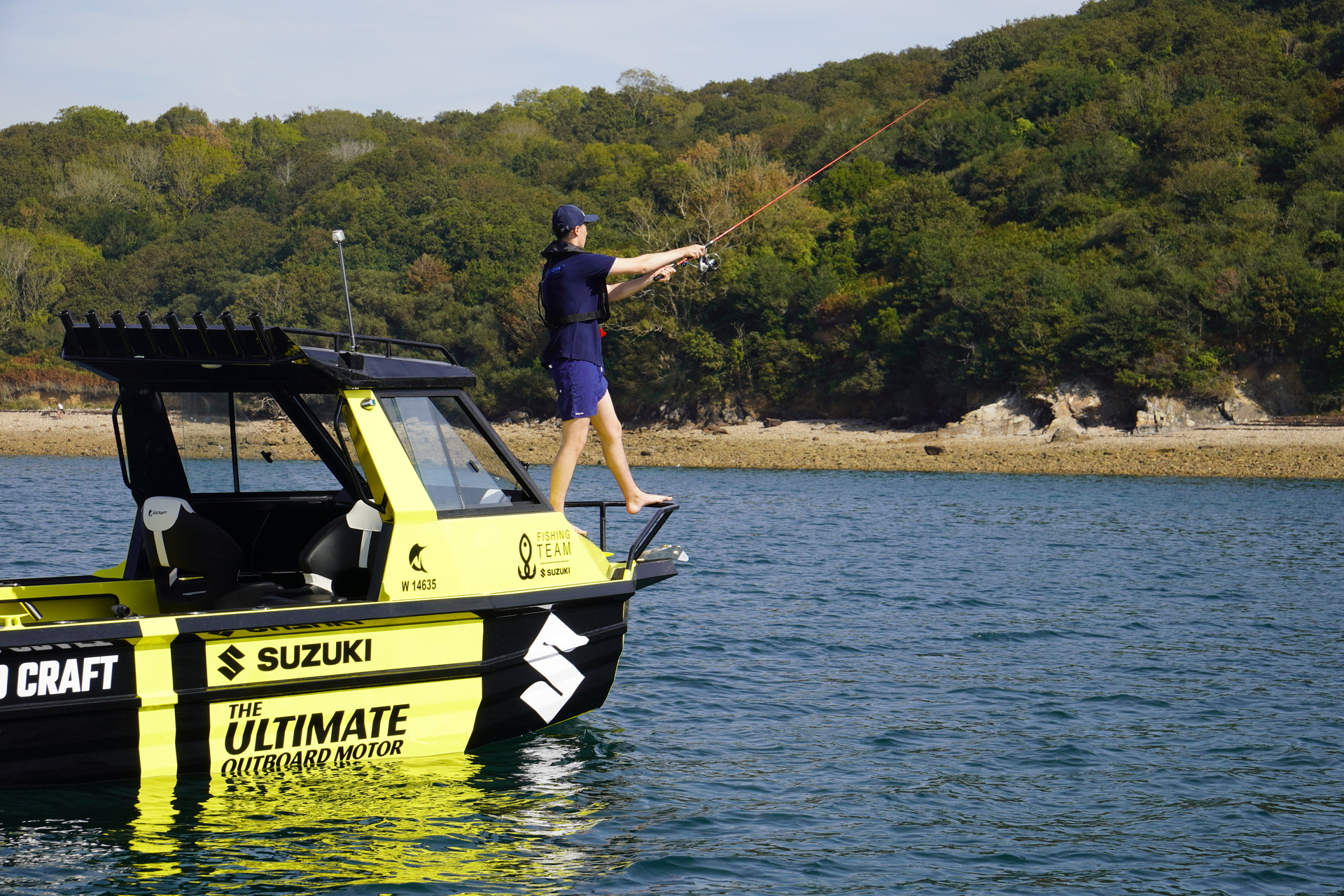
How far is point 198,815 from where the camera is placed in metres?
5.98

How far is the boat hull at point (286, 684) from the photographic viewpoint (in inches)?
221

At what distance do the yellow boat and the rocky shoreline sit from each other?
94.1 ft

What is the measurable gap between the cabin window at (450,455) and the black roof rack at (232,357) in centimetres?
13

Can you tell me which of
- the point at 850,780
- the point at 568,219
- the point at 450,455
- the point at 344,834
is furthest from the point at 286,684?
the point at 850,780

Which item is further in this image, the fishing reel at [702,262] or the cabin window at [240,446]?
the fishing reel at [702,262]

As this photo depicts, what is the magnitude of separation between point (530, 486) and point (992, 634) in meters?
6.58

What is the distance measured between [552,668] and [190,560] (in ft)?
6.71

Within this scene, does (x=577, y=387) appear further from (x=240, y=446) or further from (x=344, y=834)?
(x=344, y=834)

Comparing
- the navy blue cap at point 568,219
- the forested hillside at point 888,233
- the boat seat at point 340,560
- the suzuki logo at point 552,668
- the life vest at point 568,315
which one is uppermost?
the forested hillside at point 888,233

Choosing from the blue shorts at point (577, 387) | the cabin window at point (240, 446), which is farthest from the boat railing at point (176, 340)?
the blue shorts at point (577, 387)

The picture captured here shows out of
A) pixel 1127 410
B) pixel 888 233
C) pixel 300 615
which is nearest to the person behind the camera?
pixel 300 615

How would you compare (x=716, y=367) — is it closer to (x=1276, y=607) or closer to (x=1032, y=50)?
(x=1032, y=50)

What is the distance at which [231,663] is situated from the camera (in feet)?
19.6

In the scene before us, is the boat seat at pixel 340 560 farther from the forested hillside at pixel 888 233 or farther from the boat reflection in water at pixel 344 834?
the forested hillside at pixel 888 233
